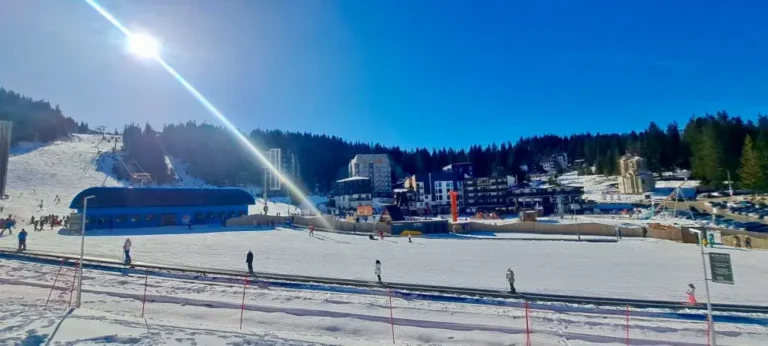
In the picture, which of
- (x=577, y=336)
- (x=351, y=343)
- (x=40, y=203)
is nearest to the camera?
(x=351, y=343)

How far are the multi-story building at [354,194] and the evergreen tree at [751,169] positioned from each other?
236 ft

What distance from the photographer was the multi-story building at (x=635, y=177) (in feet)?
334

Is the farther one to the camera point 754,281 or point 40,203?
point 40,203

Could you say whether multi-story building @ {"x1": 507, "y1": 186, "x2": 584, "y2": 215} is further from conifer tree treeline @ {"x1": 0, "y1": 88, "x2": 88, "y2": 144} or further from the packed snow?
conifer tree treeline @ {"x1": 0, "y1": 88, "x2": 88, "y2": 144}

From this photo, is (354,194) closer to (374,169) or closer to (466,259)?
(374,169)

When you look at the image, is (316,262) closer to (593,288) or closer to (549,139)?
(593,288)

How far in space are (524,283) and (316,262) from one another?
13113 mm

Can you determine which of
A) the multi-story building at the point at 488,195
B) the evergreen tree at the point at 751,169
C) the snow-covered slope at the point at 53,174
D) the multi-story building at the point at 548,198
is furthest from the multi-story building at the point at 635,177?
the snow-covered slope at the point at 53,174

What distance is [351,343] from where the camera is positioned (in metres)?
11.6

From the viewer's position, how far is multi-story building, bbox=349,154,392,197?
13562 centimetres

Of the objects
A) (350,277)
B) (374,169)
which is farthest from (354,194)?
(350,277)

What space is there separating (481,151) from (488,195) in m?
80.9

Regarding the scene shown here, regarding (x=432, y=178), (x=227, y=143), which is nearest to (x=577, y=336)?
(x=432, y=178)

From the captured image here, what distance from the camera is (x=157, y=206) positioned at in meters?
50.2
